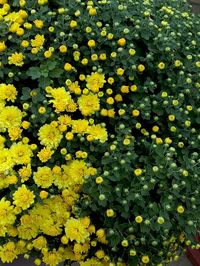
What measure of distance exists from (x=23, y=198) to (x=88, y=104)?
342mm

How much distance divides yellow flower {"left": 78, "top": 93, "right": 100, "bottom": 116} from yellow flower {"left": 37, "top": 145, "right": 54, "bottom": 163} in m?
0.16

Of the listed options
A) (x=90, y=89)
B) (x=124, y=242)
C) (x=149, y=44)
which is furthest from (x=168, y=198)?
(x=149, y=44)

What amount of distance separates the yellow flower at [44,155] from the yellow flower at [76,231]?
190mm

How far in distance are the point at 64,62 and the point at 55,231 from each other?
1.71ft

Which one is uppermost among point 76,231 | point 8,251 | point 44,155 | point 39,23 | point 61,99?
point 39,23

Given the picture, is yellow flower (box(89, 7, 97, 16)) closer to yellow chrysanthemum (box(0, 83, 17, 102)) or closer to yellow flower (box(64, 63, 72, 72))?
yellow flower (box(64, 63, 72, 72))

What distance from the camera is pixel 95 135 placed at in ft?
5.03

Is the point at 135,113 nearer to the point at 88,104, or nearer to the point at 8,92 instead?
the point at 88,104

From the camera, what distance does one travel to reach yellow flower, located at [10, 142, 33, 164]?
149cm

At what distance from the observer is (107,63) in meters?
1.63

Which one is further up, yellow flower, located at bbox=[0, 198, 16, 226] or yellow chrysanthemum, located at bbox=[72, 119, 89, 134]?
yellow chrysanthemum, located at bbox=[72, 119, 89, 134]

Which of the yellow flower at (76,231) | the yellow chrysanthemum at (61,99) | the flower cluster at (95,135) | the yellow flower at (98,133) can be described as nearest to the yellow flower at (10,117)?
the flower cluster at (95,135)

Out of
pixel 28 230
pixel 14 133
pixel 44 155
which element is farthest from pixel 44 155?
pixel 28 230

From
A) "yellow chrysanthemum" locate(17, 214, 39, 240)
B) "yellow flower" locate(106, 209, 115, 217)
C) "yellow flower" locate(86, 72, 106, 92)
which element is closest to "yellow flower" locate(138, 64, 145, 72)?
"yellow flower" locate(86, 72, 106, 92)
